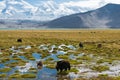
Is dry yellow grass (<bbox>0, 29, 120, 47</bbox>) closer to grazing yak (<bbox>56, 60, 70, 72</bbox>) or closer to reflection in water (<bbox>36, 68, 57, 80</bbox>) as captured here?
reflection in water (<bbox>36, 68, 57, 80</bbox>)

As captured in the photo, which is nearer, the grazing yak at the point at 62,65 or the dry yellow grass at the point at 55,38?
the grazing yak at the point at 62,65

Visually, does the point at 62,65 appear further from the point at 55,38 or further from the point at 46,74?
the point at 55,38

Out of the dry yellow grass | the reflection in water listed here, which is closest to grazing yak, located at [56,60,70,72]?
the reflection in water

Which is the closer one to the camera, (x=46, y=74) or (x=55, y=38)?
(x=46, y=74)

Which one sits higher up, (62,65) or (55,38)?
(62,65)

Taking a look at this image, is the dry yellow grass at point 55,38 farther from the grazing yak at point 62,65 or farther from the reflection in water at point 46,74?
the grazing yak at point 62,65

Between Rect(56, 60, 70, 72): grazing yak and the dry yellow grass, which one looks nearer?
Rect(56, 60, 70, 72): grazing yak

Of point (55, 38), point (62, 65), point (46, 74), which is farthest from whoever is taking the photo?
point (55, 38)

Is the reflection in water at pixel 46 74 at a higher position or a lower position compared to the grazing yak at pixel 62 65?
lower

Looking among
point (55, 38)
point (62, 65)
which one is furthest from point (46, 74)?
point (55, 38)

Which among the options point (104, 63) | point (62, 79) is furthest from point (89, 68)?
A: point (62, 79)

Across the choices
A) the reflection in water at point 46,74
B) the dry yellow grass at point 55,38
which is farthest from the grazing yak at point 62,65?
the dry yellow grass at point 55,38

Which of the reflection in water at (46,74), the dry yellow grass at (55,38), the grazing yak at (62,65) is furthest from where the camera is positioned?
the dry yellow grass at (55,38)

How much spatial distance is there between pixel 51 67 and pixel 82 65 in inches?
167
